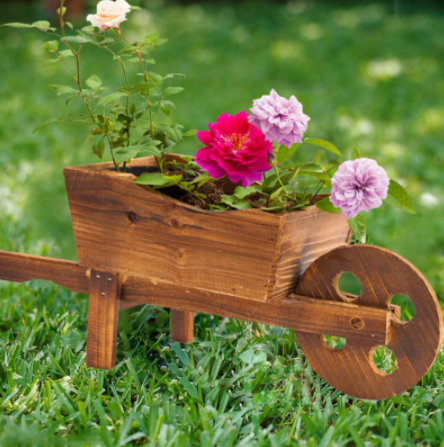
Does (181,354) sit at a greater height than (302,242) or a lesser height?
lesser

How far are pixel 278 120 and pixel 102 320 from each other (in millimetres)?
729

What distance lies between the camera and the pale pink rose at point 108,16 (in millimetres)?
1827

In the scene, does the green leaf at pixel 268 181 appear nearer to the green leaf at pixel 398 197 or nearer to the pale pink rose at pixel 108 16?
the green leaf at pixel 398 197

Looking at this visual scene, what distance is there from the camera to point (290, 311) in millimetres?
1778


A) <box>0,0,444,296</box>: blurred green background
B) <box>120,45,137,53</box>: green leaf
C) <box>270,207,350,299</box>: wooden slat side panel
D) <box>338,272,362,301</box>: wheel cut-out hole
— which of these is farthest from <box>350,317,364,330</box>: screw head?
<box>0,0,444,296</box>: blurred green background

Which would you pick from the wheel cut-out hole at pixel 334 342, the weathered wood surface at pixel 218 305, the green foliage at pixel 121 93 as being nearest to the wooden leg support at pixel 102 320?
the weathered wood surface at pixel 218 305

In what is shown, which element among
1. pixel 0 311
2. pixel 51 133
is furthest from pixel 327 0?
pixel 0 311

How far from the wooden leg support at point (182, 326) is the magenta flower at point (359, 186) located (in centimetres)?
73

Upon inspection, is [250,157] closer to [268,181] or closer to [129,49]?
[268,181]

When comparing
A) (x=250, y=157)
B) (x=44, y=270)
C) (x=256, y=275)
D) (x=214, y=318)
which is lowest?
(x=214, y=318)

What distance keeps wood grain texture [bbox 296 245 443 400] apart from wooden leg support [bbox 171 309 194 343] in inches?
18.4

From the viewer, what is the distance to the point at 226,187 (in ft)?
6.75

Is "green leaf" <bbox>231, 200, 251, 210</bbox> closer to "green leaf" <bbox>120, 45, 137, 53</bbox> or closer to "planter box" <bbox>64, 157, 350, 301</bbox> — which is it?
"planter box" <bbox>64, 157, 350, 301</bbox>

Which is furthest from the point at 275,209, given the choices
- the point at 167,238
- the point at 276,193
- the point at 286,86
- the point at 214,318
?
the point at 286,86
